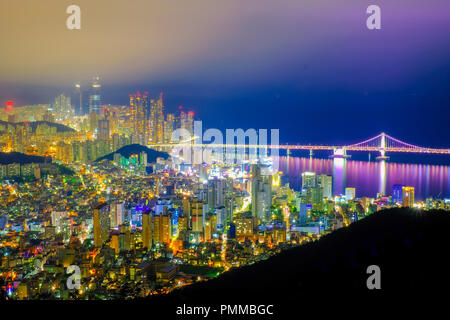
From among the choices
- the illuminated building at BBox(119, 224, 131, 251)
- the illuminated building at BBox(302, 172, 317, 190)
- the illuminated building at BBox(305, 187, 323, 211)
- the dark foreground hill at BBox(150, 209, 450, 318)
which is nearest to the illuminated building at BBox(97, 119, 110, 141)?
the illuminated building at BBox(302, 172, 317, 190)

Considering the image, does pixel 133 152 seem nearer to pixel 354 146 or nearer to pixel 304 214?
pixel 304 214

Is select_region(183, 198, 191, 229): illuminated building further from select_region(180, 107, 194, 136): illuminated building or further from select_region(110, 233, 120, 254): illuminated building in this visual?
select_region(180, 107, 194, 136): illuminated building

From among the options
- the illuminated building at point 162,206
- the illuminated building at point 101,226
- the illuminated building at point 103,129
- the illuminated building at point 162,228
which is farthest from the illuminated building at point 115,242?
the illuminated building at point 103,129

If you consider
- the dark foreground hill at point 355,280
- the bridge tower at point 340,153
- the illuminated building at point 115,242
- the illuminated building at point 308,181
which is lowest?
the illuminated building at point 115,242

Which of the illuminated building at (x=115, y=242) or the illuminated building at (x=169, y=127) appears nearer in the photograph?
the illuminated building at (x=115, y=242)

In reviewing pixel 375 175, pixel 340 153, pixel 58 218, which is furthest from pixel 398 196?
pixel 340 153

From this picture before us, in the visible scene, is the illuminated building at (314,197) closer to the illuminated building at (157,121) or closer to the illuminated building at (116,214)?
the illuminated building at (116,214)
